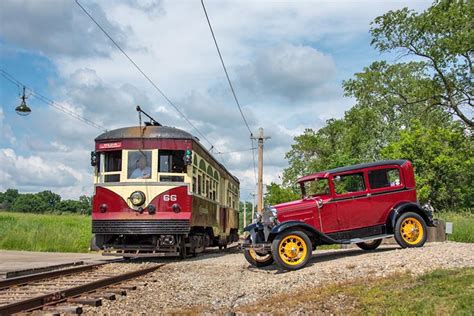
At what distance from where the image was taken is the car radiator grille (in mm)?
14367

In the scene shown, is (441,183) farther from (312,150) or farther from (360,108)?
(312,150)

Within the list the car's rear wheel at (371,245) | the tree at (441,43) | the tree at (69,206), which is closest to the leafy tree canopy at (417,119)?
the tree at (441,43)

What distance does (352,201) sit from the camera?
12180 millimetres

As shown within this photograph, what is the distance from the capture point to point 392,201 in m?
12.5

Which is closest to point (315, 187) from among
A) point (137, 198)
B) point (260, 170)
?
point (137, 198)

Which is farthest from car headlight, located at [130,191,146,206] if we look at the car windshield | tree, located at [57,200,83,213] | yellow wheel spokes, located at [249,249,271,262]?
tree, located at [57,200,83,213]

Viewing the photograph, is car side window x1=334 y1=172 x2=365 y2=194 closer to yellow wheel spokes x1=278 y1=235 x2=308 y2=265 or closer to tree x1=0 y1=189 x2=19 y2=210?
yellow wheel spokes x1=278 y1=235 x2=308 y2=265

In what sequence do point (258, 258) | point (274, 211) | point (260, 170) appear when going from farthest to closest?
point (260, 170), point (258, 258), point (274, 211)

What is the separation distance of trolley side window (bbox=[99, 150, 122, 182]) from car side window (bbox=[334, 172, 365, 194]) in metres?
6.18

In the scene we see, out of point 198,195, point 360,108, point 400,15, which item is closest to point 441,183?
point 360,108

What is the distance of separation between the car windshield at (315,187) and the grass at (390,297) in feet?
13.0

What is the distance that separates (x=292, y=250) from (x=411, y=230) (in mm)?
2973

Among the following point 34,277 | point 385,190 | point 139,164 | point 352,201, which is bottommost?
point 34,277

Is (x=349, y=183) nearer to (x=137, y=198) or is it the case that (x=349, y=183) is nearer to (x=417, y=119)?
(x=137, y=198)
